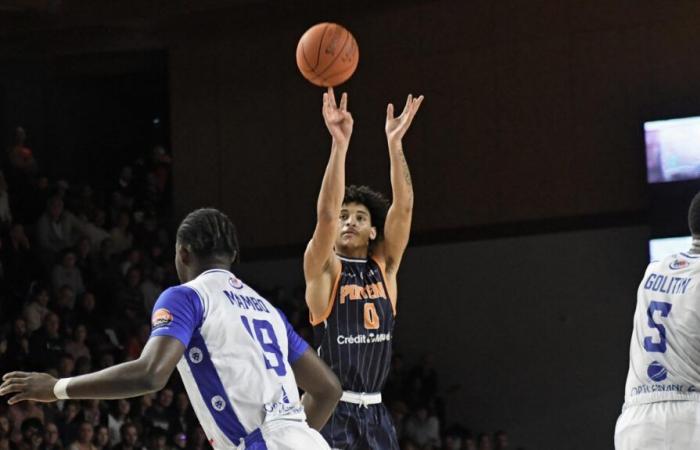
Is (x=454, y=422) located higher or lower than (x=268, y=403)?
lower

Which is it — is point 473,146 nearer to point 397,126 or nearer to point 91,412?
point 91,412

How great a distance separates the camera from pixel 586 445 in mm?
16000

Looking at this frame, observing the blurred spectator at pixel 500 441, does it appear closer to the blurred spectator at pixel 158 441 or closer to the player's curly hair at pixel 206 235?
→ the blurred spectator at pixel 158 441

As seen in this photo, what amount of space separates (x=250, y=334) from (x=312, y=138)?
13.0 metres

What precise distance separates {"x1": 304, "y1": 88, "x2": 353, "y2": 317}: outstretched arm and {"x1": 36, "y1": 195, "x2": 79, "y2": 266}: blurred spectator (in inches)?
315

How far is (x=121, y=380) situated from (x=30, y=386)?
1.19ft

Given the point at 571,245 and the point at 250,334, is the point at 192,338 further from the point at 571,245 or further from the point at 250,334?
the point at 571,245

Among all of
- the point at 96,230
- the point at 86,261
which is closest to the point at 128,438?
the point at 86,261

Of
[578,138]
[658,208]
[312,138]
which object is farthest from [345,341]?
[312,138]

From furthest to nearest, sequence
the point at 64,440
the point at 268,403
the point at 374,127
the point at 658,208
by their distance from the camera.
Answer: the point at 374,127, the point at 658,208, the point at 64,440, the point at 268,403

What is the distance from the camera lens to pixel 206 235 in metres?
4.50

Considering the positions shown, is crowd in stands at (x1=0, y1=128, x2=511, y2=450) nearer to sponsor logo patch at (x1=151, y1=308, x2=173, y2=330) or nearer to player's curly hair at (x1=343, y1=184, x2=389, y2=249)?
player's curly hair at (x1=343, y1=184, x2=389, y2=249)

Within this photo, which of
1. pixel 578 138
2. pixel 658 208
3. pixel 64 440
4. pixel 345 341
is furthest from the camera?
pixel 578 138

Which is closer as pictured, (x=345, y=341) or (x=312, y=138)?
(x=345, y=341)
